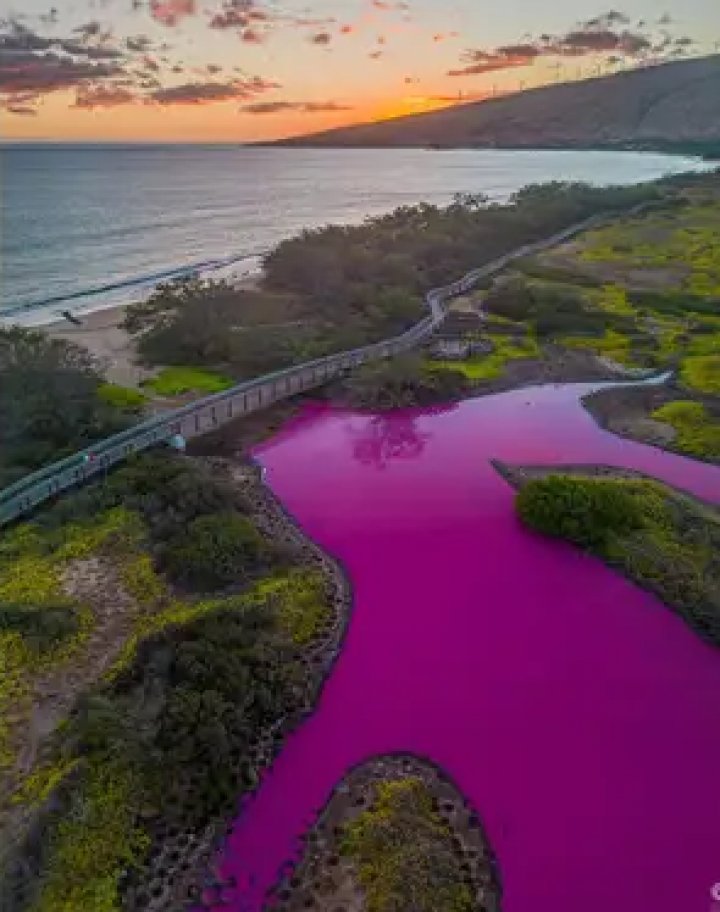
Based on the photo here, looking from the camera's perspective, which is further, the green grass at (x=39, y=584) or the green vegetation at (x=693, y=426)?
the green vegetation at (x=693, y=426)

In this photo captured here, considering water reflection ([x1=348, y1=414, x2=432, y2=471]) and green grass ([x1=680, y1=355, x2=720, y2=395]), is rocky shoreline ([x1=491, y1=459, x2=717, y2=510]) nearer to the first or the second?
water reflection ([x1=348, y1=414, x2=432, y2=471])

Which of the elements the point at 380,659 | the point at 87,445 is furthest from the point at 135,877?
the point at 87,445

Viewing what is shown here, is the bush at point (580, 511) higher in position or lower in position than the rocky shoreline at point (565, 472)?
higher

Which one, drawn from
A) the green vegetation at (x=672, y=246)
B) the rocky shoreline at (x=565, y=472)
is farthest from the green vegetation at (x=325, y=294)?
the rocky shoreline at (x=565, y=472)

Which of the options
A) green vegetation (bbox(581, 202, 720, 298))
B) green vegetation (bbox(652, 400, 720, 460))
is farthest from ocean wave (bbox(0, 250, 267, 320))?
green vegetation (bbox(652, 400, 720, 460))

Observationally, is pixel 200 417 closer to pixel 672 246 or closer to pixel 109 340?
pixel 109 340

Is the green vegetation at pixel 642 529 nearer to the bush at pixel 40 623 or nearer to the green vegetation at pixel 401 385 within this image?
the green vegetation at pixel 401 385

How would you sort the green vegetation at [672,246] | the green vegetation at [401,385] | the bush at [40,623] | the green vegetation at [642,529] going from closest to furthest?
the bush at [40,623] → the green vegetation at [642,529] → the green vegetation at [401,385] → the green vegetation at [672,246]

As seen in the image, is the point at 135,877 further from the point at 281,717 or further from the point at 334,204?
the point at 334,204
